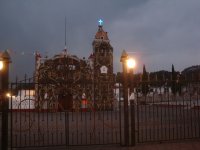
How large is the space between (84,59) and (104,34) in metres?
7.12

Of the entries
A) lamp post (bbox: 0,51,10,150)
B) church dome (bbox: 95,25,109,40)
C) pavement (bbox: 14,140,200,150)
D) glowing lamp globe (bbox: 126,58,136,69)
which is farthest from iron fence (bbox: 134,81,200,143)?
church dome (bbox: 95,25,109,40)

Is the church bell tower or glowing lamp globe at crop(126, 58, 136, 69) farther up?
the church bell tower

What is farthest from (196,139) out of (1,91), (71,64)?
(71,64)

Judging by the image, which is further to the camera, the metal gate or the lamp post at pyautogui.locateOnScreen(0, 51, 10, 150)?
the metal gate

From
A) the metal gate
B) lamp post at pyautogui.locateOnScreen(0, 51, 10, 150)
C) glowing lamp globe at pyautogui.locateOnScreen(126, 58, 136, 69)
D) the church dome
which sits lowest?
the metal gate

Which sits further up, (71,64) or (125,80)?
(71,64)

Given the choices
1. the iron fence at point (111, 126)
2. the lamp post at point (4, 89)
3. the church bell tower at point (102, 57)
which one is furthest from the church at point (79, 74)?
→ the lamp post at point (4, 89)

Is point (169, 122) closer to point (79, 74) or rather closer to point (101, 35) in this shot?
point (79, 74)

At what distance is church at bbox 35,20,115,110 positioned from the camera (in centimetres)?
3039

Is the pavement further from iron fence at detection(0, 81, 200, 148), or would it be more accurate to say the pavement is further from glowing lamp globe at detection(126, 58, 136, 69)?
glowing lamp globe at detection(126, 58, 136, 69)

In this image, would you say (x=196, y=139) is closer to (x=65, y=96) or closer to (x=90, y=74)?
A: (x=65, y=96)

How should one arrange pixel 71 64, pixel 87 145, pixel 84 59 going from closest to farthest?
pixel 87 145 < pixel 71 64 < pixel 84 59

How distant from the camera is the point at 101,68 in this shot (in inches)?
1480

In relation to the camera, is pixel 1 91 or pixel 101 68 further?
pixel 101 68
